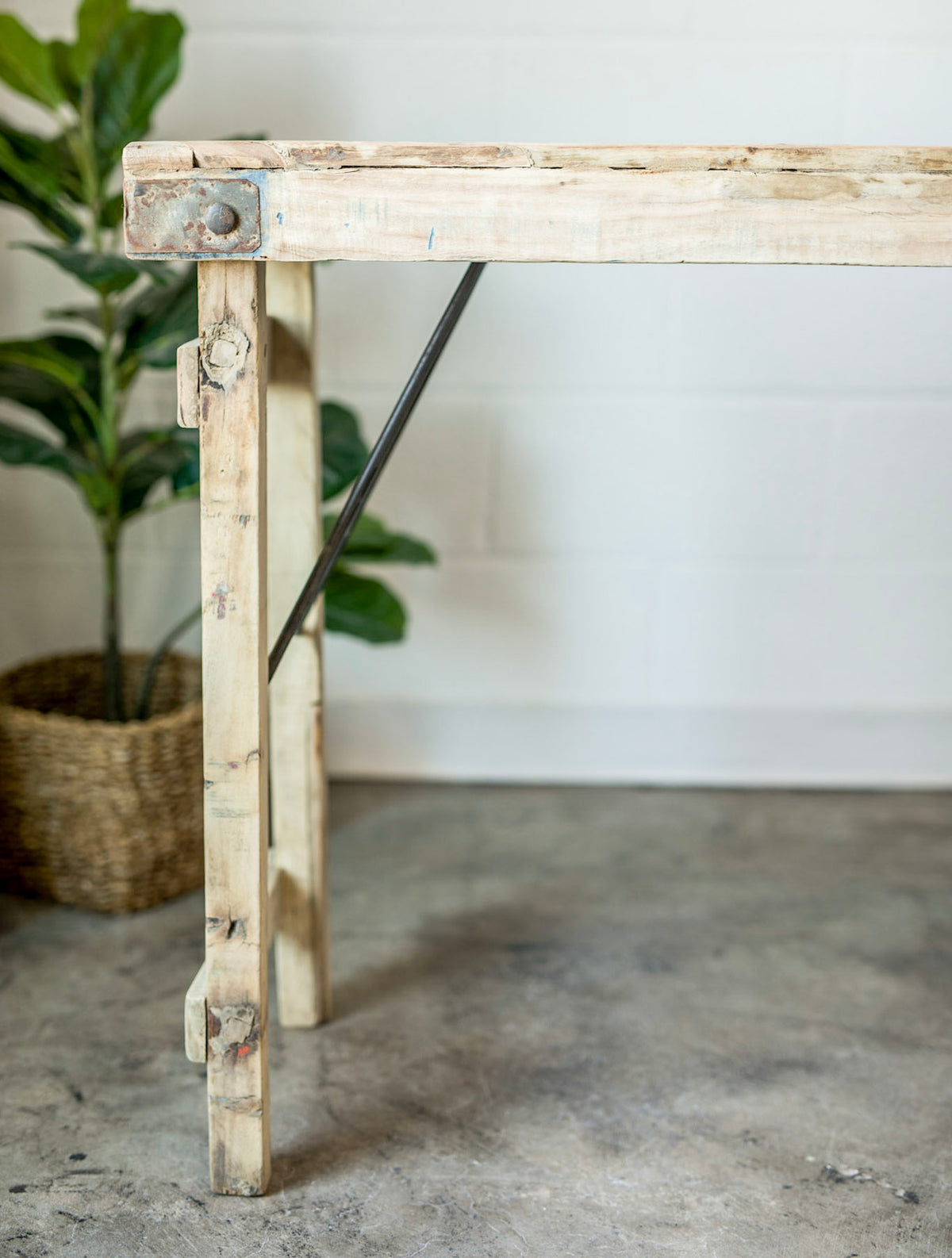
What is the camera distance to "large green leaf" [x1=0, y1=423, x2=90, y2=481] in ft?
4.56

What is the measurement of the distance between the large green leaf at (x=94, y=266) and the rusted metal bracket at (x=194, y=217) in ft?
1.37

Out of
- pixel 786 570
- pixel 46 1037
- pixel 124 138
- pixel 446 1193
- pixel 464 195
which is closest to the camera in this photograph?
pixel 464 195

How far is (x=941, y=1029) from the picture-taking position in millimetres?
1322

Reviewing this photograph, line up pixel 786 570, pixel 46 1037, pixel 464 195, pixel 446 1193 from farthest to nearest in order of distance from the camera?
pixel 786 570 → pixel 46 1037 → pixel 446 1193 → pixel 464 195

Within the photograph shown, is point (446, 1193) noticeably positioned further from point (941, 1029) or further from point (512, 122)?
point (512, 122)

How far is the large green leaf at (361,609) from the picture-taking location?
4.95 ft

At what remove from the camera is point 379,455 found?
3.25 feet

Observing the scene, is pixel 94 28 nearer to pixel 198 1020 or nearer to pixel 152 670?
pixel 152 670

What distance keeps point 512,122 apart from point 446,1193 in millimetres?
1448

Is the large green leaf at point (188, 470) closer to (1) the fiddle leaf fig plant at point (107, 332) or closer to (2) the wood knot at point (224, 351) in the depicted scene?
(1) the fiddle leaf fig plant at point (107, 332)

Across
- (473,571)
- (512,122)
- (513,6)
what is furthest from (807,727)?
(513,6)

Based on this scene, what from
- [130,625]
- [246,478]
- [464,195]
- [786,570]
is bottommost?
[130,625]

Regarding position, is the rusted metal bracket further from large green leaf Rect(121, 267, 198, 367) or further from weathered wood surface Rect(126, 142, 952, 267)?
large green leaf Rect(121, 267, 198, 367)

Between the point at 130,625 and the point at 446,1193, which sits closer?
the point at 446,1193
